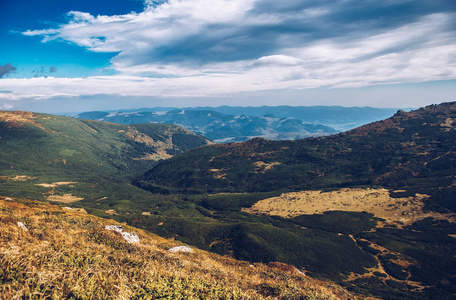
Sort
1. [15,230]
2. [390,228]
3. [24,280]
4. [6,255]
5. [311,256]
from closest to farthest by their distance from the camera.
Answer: [24,280] < [6,255] < [15,230] < [311,256] < [390,228]

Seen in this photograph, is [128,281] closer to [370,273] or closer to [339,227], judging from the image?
[370,273]

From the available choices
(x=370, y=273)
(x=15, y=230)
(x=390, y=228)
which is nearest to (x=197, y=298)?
(x=15, y=230)

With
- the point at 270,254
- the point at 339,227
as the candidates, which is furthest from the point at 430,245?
the point at 270,254

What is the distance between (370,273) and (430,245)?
61.0m

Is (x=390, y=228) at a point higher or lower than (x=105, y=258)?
lower

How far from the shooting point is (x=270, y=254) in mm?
140125

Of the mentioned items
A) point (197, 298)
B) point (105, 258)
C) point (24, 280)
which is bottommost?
point (197, 298)

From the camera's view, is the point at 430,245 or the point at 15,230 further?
the point at 430,245

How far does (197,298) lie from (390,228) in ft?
691

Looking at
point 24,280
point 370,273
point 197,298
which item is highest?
point 24,280

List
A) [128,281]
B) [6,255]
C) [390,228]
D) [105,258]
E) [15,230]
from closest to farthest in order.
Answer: [6,255] < [128,281] < [105,258] < [15,230] < [390,228]

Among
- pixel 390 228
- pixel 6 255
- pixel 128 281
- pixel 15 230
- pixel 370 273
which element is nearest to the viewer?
pixel 6 255

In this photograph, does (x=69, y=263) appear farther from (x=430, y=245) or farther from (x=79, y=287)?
(x=430, y=245)

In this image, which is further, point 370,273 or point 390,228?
point 390,228
